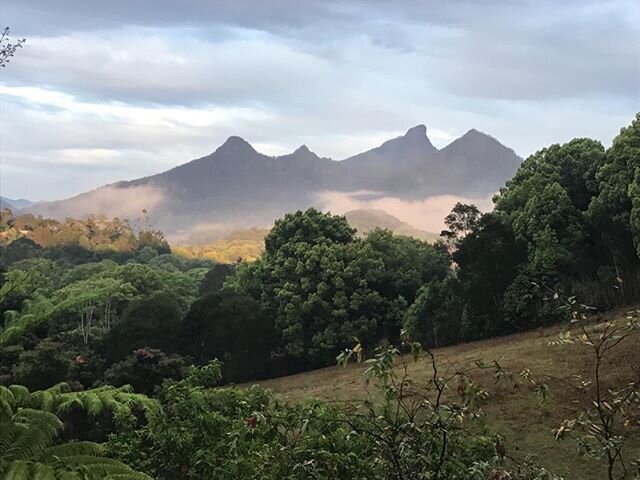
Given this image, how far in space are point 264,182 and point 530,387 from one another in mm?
147855

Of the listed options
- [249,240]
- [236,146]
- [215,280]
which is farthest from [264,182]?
[215,280]

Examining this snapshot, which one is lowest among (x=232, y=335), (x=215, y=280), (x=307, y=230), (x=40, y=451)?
(x=232, y=335)

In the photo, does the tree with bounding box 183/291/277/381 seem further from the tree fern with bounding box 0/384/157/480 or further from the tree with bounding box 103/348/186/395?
the tree fern with bounding box 0/384/157/480

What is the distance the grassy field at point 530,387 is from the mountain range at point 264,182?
369 ft

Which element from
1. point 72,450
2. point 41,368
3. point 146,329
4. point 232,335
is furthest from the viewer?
point 232,335

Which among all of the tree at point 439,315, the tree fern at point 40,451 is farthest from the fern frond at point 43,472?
the tree at point 439,315

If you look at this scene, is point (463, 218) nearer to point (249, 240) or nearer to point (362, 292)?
point (362, 292)

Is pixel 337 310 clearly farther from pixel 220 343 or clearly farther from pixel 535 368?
pixel 535 368

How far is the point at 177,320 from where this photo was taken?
24641mm

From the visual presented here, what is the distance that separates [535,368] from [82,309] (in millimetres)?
20304

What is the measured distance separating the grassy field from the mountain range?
11247cm

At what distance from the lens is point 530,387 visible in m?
11.1

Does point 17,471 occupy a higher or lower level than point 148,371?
higher

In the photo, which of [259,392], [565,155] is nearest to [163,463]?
[259,392]
